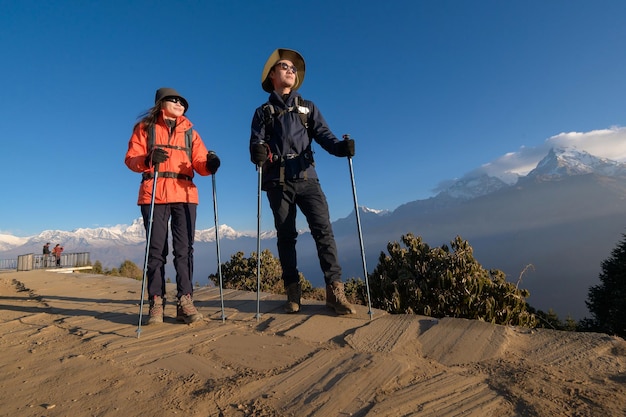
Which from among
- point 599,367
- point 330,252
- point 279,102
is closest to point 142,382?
point 330,252

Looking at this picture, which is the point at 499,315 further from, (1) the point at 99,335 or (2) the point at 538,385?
(1) the point at 99,335

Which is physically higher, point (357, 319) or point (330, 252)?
point (330, 252)

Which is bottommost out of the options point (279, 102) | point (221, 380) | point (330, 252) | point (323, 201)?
point (221, 380)

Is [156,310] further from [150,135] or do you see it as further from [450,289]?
[450,289]

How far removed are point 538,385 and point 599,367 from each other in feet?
1.61

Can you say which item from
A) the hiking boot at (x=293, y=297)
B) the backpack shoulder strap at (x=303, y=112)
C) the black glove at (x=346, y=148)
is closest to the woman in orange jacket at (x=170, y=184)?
the hiking boot at (x=293, y=297)

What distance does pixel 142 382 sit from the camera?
1.88m

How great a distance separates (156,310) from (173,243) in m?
0.71

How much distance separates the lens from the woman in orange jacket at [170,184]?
3.37m

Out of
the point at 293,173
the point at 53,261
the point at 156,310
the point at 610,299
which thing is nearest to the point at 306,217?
the point at 293,173

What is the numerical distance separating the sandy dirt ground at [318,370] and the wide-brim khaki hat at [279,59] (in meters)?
2.82

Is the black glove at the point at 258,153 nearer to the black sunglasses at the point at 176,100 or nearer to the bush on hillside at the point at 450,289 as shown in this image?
the black sunglasses at the point at 176,100

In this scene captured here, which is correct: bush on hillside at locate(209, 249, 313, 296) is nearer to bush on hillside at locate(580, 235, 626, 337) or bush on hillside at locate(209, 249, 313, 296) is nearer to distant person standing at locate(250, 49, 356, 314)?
distant person standing at locate(250, 49, 356, 314)

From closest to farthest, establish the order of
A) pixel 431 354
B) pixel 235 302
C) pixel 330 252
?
pixel 431 354 < pixel 330 252 < pixel 235 302
